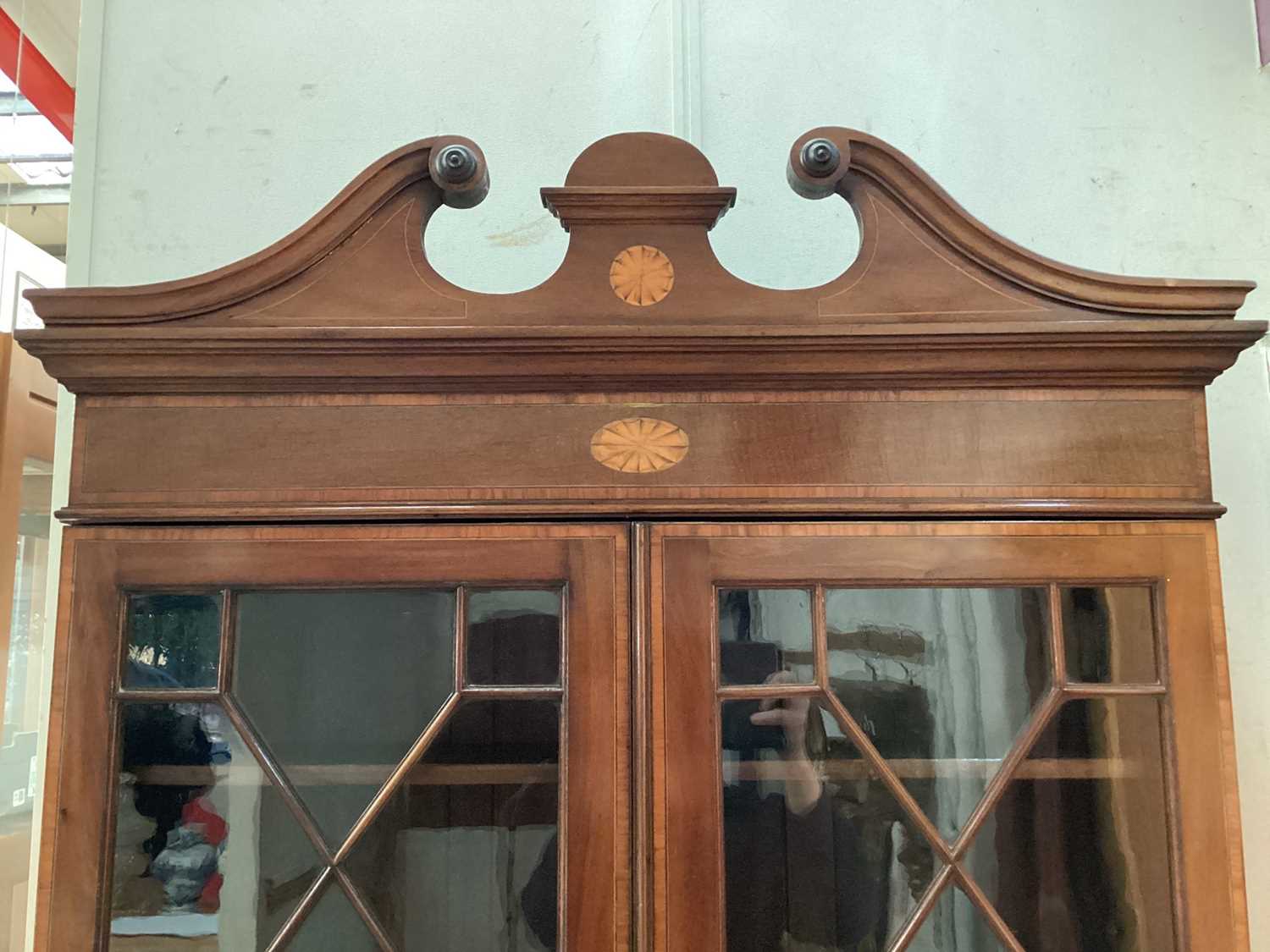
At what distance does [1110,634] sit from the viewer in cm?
63

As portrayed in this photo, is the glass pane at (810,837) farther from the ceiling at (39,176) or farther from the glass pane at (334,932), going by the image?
the ceiling at (39,176)

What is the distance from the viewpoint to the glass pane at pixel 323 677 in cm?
63

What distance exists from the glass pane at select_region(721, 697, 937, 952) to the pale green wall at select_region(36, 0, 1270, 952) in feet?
1.74

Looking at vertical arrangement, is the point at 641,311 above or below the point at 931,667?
above

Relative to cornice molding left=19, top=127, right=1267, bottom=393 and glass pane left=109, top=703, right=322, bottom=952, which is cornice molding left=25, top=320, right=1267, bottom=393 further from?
glass pane left=109, top=703, right=322, bottom=952

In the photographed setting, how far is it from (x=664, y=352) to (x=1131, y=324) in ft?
1.02

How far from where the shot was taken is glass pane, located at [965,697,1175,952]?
621 mm

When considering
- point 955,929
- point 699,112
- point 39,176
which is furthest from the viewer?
point 39,176

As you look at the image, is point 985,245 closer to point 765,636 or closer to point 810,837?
point 765,636

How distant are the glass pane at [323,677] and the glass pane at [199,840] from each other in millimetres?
24

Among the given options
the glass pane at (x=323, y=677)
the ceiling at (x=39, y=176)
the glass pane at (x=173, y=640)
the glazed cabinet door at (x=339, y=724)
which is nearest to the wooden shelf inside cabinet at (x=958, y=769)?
the glazed cabinet door at (x=339, y=724)

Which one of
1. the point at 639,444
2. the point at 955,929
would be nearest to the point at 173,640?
the point at 639,444

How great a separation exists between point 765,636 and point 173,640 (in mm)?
392

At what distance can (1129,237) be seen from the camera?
1.00m
